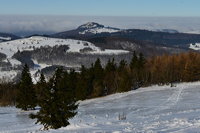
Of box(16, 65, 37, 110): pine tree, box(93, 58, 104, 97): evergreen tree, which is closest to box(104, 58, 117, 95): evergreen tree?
box(93, 58, 104, 97): evergreen tree

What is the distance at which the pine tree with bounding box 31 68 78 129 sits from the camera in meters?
30.6

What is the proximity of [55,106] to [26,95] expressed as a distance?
116 feet

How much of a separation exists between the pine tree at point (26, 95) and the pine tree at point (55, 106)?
3167 cm

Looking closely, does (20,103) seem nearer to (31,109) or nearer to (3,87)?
(31,109)

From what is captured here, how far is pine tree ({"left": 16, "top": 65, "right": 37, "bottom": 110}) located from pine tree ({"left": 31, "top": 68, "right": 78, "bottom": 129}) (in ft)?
104

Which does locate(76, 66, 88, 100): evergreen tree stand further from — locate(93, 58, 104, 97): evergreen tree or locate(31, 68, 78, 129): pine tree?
locate(31, 68, 78, 129): pine tree

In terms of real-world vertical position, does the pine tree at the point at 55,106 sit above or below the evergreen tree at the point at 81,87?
above

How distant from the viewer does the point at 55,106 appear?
30828mm

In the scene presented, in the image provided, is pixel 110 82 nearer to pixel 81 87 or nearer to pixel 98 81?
pixel 98 81

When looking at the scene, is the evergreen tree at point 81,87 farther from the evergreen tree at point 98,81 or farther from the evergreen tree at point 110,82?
the evergreen tree at point 110,82

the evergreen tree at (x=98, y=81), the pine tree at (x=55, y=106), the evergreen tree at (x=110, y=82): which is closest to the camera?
the pine tree at (x=55, y=106)

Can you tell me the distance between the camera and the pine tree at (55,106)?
1204 inches

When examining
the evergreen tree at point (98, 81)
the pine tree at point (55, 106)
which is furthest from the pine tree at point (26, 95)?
the pine tree at point (55, 106)

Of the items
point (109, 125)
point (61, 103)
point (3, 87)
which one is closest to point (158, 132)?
point (109, 125)
